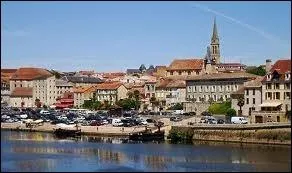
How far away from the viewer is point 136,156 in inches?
2249

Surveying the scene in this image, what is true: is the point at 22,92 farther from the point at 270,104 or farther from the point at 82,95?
the point at 270,104

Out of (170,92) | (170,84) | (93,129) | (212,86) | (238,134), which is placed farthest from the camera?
(170,84)

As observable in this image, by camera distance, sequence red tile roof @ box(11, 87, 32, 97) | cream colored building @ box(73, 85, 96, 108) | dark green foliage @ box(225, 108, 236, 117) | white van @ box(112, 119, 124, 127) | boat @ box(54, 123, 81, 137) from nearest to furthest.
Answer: boat @ box(54, 123, 81, 137) < white van @ box(112, 119, 124, 127) < dark green foliage @ box(225, 108, 236, 117) < cream colored building @ box(73, 85, 96, 108) < red tile roof @ box(11, 87, 32, 97)

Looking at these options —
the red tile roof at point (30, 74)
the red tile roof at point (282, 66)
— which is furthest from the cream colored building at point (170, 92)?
the red tile roof at point (30, 74)

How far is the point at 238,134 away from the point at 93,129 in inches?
894

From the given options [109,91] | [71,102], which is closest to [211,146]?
[109,91]

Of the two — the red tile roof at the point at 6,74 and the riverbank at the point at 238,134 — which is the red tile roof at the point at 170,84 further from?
the red tile roof at the point at 6,74

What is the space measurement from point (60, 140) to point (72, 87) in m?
74.1

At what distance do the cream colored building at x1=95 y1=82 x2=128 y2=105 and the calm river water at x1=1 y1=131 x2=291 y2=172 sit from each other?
192 feet

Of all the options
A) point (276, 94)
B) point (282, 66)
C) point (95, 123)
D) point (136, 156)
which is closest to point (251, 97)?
point (276, 94)

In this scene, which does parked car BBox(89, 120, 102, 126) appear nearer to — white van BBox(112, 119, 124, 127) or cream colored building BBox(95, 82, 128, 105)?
white van BBox(112, 119, 124, 127)

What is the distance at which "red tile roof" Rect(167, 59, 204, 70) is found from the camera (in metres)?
139

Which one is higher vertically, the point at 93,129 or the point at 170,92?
the point at 170,92

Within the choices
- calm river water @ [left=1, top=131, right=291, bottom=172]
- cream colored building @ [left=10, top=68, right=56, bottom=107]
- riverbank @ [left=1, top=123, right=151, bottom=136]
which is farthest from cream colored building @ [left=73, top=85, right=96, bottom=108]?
calm river water @ [left=1, top=131, right=291, bottom=172]
